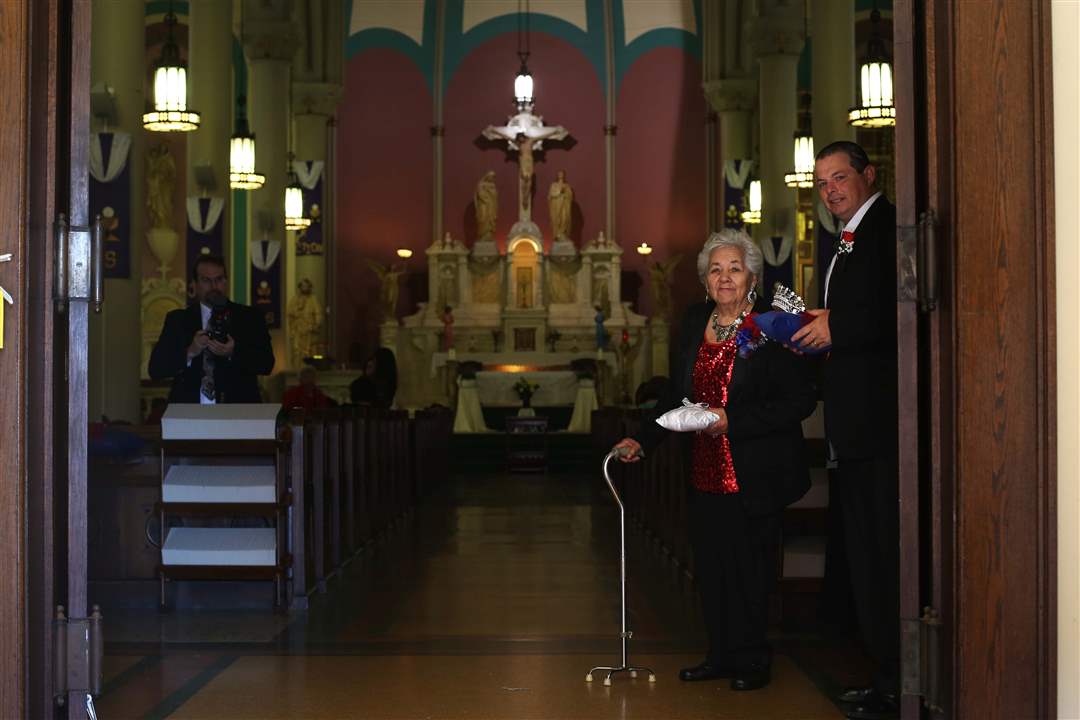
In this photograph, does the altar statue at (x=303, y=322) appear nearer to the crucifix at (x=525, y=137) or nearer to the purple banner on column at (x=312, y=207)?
the purple banner on column at (x=312, y=207)

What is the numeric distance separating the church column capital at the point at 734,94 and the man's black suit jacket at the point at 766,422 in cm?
1935

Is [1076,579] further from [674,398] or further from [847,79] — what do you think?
[847,79]

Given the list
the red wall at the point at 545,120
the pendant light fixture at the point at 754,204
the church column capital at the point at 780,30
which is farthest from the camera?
the red wall at the point at 545,120

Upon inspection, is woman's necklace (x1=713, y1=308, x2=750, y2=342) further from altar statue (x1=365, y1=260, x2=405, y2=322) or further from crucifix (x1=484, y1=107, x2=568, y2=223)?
crucifix (x1=484, y1=107, x2=568, y2=223)

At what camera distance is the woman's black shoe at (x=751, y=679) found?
15.1ft

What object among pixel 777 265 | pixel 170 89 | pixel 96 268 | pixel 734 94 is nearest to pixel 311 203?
pixel 734 94

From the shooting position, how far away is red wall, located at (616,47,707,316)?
85.4 ft

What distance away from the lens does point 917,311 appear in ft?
11.3

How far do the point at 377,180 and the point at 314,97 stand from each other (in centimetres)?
305

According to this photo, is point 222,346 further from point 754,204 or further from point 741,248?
point 754,204

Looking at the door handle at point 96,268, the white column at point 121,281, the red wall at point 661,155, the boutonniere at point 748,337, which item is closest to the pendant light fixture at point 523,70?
the red wall at point 661,155

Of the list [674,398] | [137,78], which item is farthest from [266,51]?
[674,398]

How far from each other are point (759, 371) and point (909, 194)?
4.52 ft

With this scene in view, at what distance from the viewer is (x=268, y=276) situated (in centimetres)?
1739
